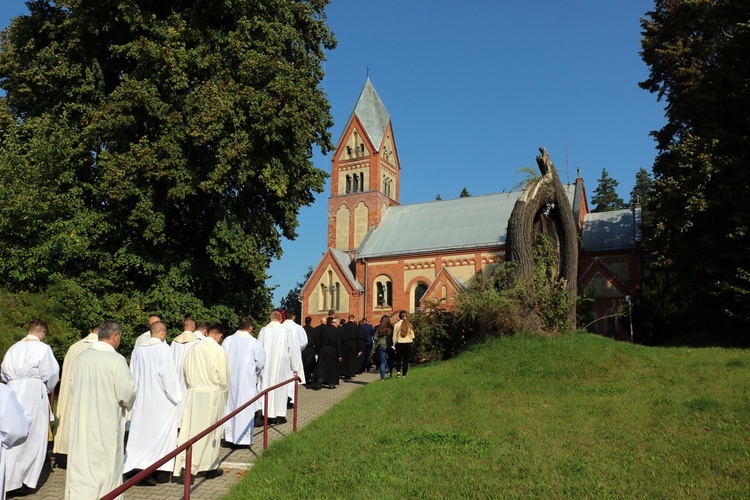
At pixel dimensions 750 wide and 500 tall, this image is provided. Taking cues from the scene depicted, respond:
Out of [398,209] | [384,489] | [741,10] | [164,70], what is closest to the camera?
[384,489]

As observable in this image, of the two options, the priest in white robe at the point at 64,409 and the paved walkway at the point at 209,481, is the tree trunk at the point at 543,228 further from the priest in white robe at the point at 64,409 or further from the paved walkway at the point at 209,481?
the priest in white robe at the point at 64,409

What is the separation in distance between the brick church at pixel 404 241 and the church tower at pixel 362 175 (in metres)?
0.08

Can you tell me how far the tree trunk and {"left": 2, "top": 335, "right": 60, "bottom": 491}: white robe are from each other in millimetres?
11341

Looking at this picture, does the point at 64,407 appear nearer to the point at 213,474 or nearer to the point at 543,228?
the point at 213,474

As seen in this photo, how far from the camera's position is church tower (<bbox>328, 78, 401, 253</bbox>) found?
47.5 metres

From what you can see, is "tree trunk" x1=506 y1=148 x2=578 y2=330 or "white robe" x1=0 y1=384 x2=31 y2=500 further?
"tree trunk" x1=506 y1=148 x2=578 y2=330

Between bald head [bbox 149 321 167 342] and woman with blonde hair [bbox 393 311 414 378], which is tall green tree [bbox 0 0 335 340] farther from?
bald head [bbox 149 321 167 342]

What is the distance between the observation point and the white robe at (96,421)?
Answer: 6.20 m

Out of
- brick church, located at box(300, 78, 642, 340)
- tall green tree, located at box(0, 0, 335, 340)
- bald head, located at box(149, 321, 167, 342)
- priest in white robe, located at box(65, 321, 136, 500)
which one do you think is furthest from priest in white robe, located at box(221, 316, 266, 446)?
brick church, located at box(300, 78, 642, 340)

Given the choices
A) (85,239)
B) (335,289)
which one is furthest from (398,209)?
(85,239)

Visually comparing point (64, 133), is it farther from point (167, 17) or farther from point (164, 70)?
point (167, 17)

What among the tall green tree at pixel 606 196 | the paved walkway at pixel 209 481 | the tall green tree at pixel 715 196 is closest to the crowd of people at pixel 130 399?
the paved walkway at pixel 209 481

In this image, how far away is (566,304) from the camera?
51.9 ft

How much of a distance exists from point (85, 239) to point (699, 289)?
18646 mm
